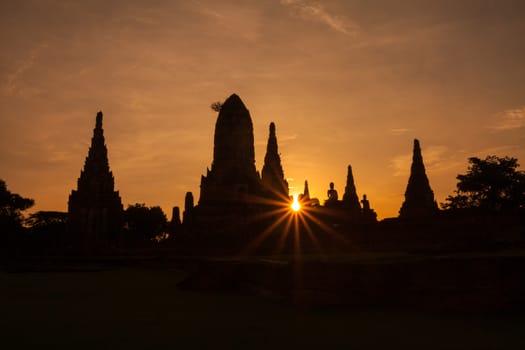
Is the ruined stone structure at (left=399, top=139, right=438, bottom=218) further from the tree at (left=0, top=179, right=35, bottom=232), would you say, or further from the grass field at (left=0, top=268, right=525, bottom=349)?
the tree at (left=0, top=179, right=35, bottom=232)

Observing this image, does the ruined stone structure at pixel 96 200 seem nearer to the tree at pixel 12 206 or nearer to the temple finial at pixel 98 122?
the temple finial at pixel 98 122

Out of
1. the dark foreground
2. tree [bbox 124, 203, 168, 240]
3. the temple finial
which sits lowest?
the dark foreground

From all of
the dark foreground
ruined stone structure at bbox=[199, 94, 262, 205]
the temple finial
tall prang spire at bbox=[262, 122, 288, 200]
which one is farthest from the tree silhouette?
the dark foreground

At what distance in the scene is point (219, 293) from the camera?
6.56 metres

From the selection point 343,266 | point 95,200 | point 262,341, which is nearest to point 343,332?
point 262,341

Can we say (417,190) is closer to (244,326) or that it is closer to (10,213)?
(244,326)

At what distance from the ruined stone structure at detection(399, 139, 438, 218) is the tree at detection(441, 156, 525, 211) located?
530 cm

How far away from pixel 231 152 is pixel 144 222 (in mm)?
27266

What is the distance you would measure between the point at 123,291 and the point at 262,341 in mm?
4365

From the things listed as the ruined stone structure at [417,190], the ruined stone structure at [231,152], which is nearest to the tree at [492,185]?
the ruined stone structure at [417,190]

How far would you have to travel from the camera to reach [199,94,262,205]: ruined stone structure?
2891 cm

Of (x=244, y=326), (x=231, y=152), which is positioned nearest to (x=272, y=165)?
(x=231, y=152)

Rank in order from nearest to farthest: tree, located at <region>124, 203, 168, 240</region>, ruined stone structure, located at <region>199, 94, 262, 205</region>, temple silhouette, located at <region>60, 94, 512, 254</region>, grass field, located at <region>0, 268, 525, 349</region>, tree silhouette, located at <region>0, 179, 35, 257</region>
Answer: grass field, located at <region>0, 268, 525, 349</region> < temple silhouette, located at <region>60, 94, 512, 254</region> < ruined stone structure, located at <region>199, 94, 262, 205</region> < tree silhouette, located at <region>0, 179, 35, 257</region> < tree, located at <region>124, 203, 168, 240</region>

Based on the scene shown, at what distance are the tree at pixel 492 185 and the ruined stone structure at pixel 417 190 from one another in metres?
5.30
